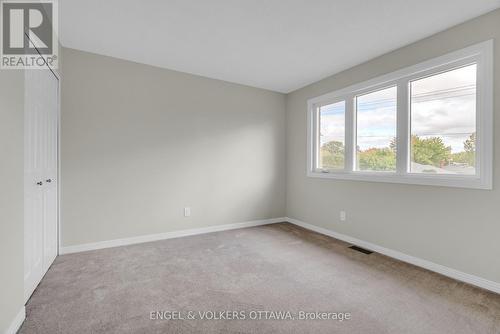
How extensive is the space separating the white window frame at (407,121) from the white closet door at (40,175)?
353cm

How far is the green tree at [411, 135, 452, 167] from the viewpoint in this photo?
255 centimetres

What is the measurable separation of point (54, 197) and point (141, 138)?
1208mm

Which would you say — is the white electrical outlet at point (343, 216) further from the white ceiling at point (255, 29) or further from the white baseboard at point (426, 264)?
the white ceiling at point (255, 29)

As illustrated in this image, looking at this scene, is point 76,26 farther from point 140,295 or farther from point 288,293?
point 288,293

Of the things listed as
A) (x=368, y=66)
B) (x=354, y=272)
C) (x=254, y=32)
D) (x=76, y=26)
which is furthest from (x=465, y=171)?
(x=76, y=26)

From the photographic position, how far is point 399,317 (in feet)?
5.90

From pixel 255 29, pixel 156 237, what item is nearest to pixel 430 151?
pixel 255 29

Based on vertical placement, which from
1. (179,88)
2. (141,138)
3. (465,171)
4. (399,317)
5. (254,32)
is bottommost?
(399,317)

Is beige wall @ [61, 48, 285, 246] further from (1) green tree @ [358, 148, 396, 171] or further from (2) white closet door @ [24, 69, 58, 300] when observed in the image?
(1) green tree @ [358, 148, 396, 171]

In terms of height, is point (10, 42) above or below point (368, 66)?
below

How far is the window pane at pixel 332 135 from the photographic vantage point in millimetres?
3736

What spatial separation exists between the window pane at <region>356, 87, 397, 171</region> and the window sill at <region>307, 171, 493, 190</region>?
0.41 ft

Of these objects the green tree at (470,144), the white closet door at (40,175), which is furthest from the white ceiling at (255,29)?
the green tree at (470,144)

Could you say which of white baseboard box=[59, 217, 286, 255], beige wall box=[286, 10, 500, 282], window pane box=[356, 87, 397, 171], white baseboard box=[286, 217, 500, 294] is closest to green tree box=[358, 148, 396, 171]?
window pane box=[356, 87, 397, 171]
